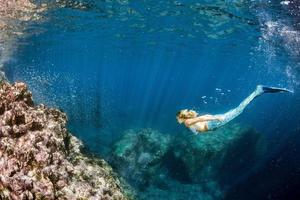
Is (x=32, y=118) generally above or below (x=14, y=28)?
above

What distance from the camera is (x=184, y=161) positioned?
715 inches

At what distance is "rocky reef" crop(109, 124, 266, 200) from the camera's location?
15.7 meters

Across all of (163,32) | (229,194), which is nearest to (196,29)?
(163,32)

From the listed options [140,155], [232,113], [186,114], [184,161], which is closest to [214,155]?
[184,161]

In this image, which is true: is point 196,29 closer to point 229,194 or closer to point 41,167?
point 229,194

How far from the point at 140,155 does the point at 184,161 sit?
325 cm

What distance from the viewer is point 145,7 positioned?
22188 mm

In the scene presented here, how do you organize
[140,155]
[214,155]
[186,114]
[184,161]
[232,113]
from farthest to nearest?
1. [214,155]
2. [184,161]
3. [140,155]
4. [232,113]
5. [186,114]

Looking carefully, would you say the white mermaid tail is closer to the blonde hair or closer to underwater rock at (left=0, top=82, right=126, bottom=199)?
the blonde hair

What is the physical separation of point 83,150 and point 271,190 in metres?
11.8

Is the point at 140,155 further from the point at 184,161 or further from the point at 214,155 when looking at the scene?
the point at 214,155

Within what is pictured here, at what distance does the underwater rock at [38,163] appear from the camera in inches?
197

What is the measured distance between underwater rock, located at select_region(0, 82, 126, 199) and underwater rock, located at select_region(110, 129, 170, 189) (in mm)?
8154

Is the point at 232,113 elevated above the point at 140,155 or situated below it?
above
